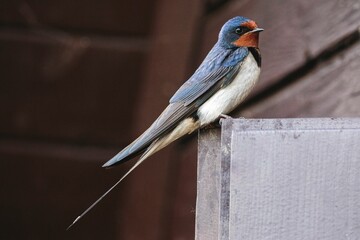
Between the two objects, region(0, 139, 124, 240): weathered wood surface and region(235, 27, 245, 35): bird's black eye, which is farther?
region(0, 139, 124, 240): weathered wood surface

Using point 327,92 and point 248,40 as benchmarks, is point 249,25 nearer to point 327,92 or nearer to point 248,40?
point 248,40

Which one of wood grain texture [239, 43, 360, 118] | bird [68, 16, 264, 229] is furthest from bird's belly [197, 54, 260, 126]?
wood grain texture [239, 43, 360, 118]

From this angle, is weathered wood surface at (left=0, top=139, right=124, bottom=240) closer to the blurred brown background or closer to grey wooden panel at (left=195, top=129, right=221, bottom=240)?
the blurred brown background

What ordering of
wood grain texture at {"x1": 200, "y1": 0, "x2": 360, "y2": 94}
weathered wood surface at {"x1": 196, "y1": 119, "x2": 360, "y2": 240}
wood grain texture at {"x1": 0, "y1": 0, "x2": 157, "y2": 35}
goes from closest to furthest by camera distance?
weathered wood surface at {"x1": 196, "y1": 119, "x2": 360, "y2": 240}
wood grain texture at {"x1": 200, "y1": 0, "x2": 360, "y2": 94}
wood grain texture at {"x1": 0, "y1": 0, "x2": 157, "y2": 35}

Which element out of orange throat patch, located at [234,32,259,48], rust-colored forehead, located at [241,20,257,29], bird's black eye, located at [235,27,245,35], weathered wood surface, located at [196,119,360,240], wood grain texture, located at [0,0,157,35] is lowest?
weathered wood surface, located at [196,119,360,240]

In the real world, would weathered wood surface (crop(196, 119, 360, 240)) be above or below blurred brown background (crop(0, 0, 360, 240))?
below

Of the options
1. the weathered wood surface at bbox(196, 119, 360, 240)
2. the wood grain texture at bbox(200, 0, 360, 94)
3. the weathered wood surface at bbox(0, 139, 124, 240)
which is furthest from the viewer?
the weathered wood surface at bbox(0, 139, 124, 240)

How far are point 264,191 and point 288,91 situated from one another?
0.97 metres

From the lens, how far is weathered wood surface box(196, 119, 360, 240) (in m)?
1.03

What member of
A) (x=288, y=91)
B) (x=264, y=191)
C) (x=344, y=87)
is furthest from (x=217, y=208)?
(x=288, y=91)

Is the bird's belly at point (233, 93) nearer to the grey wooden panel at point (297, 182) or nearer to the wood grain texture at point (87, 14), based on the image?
the grey wooden panel at point (297, 182)

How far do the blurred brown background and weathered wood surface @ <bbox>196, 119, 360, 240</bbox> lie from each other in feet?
4.42

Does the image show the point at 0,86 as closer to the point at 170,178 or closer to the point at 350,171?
the point at 170,178

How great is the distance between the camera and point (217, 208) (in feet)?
3.71
